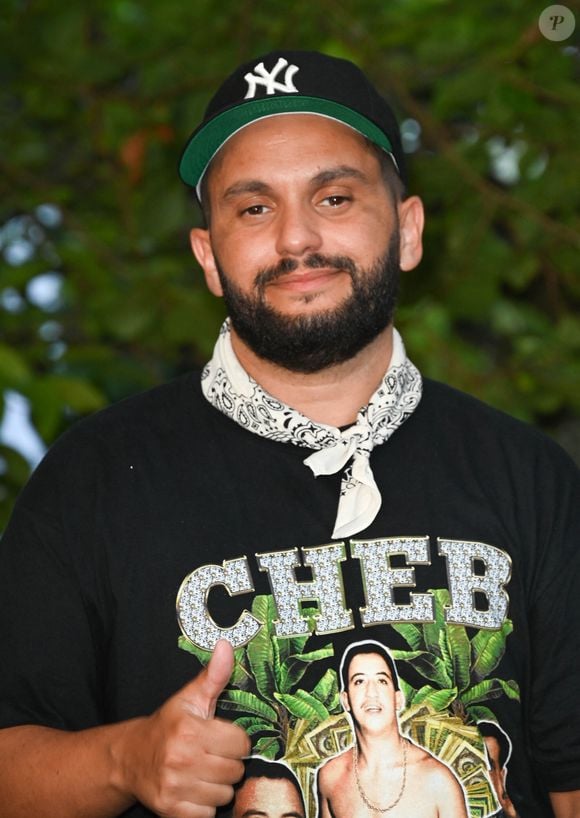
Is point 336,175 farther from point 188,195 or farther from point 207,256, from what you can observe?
point 188,195

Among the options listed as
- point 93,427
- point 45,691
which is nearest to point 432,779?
point 45,691

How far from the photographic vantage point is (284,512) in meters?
2.30

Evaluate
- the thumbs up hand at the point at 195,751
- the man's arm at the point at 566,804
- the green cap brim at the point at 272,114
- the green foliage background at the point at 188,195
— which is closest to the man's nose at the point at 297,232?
the green cap brim at the point at 272,114

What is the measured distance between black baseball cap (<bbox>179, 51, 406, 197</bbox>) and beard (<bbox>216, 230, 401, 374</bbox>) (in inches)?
9.0

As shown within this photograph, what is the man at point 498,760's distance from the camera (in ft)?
7.39

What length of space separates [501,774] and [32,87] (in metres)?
2.69

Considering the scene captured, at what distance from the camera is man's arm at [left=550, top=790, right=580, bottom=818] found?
93.2 inches

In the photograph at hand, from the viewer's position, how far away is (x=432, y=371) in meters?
4.23

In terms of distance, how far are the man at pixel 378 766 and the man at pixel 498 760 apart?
0.07 meters

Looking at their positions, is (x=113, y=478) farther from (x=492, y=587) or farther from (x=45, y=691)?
(x=492, y=587)

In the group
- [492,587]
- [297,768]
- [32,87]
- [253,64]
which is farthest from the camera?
[32,87]

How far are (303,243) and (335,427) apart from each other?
1.04 ft

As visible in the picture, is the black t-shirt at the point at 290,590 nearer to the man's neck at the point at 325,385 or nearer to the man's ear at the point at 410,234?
the man's neck at the point at 325,385

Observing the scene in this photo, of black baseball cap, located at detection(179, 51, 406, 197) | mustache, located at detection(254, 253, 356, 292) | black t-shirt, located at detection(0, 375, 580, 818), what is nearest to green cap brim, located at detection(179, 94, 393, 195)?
black baseball cap, located at detection(179, 51, 406, 197)
